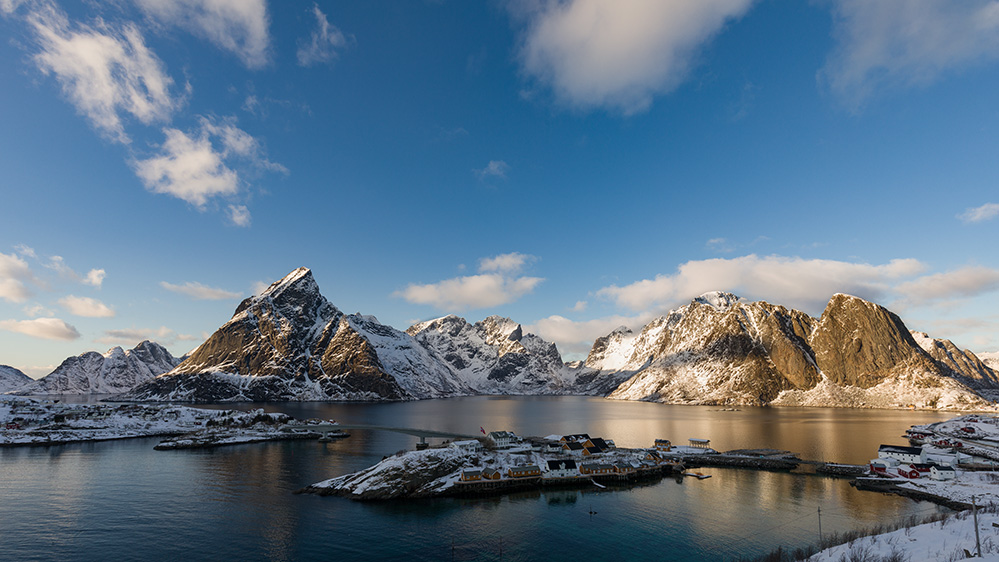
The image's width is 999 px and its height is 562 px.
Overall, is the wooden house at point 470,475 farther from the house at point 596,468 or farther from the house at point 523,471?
the house at point 596,468

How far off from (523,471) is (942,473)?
2818 inches

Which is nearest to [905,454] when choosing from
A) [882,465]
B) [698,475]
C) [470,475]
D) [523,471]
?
[882,465]

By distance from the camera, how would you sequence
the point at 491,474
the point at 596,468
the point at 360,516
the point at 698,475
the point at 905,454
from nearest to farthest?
the point at 360,516, the point at 491,474, the point at 596,468, the point at 905,454, the point at 698,475

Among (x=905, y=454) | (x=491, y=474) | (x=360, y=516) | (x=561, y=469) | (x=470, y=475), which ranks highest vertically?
(x=905, y=454)

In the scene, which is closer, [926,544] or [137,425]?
[926,544]

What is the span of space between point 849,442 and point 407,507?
392 feet

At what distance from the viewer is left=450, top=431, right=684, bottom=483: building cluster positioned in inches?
3155

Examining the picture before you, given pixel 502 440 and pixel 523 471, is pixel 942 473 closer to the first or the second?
pixel 523 471

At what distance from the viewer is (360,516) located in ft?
205

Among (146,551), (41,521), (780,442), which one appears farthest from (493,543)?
(780,442)

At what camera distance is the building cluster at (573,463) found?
8012cm

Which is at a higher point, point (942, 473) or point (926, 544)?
point (926, 544)

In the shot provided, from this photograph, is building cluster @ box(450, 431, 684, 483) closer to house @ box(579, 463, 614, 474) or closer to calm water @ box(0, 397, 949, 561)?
house @ box(579, 463, 614, 474)

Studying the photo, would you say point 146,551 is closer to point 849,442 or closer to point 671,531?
point 671,531
